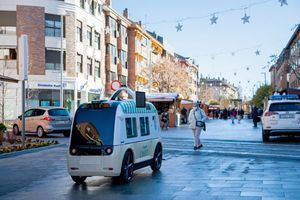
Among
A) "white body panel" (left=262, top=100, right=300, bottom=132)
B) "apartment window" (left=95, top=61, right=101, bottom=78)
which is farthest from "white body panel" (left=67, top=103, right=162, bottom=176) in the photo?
"apartment window" (left=95, top=61, right=101, bottom=78)

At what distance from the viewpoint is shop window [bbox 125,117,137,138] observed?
11.6 m

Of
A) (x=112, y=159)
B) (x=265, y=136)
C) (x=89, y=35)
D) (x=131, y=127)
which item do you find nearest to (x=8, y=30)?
(x=89, y=35)

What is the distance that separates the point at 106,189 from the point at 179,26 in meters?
16.5

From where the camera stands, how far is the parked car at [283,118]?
21938mm

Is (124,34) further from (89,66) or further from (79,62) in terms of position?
(79,62)

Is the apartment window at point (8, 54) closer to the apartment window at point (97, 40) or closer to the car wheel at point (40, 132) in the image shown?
the apartment window at point (97, 40)

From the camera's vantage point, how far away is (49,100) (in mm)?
47062

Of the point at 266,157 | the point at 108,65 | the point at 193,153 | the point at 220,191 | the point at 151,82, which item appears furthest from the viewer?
the point at 151,82

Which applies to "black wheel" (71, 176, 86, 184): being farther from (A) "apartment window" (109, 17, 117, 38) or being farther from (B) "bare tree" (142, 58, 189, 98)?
(B) "bare tree" (142, 58, 189, 98)

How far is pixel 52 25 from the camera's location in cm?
4716

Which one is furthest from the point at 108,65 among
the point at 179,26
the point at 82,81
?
the point at 179,26

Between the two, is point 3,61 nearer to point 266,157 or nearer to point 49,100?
point 49,100

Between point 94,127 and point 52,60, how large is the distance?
A: 36676mm

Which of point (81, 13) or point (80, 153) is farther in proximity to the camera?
point (81, 13)
